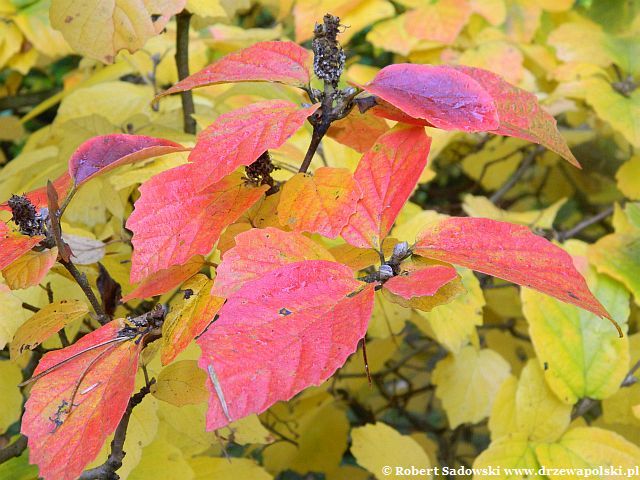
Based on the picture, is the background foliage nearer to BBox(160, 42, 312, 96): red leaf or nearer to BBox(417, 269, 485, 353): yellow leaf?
BBox(417, 269, 485, 353): yellow leaf

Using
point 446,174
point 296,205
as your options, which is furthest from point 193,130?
point 446,174

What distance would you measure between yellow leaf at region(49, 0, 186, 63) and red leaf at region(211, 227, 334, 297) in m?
0.32

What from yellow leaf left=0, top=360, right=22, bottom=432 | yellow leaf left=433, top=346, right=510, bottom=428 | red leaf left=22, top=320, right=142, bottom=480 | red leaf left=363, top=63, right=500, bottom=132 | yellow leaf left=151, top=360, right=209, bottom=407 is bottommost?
yellow leaf left=433, top=346, right=510, bottom=428

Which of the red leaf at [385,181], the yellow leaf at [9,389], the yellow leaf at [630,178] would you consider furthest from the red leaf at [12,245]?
the yellow leaf at [630,178]

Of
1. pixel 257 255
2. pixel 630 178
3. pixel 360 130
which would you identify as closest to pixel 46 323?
pixel 257 255

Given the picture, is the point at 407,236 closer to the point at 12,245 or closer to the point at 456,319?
the point at 456,319

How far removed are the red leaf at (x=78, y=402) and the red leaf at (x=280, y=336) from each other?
0.30ft

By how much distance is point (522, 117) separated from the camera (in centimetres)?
50

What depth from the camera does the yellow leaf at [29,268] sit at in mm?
444

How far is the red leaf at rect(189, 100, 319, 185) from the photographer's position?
1.43 feet

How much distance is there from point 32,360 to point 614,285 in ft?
2.45

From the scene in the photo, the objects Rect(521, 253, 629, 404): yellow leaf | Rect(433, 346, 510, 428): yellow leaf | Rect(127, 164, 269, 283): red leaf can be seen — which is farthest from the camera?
Rect(433, 346, 510, 428): yellow leaf

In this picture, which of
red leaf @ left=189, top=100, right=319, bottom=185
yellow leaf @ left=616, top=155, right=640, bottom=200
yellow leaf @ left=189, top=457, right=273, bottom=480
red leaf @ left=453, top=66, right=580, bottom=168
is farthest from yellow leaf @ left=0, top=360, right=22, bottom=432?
yellow leaf @ left=616, top=155, right=640, bottom=200

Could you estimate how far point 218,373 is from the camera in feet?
1.15
